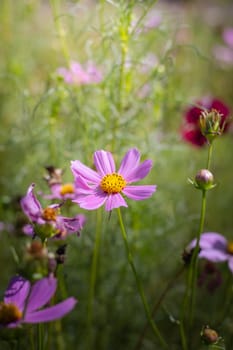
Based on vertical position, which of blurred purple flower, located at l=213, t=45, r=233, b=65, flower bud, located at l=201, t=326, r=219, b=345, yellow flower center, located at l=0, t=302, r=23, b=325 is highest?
blurred purple flower, located at l=213, t=45, r=233, b=65

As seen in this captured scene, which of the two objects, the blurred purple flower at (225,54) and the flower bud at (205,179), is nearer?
the flower bud at (205,179)

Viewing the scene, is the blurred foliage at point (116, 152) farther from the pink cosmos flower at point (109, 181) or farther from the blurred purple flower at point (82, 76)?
the pink cosmos flower at point (109, 181)

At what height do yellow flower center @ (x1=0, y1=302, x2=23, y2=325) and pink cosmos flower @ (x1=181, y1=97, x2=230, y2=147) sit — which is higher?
pink cosmos flower @ (x1=181, y1=97, x2=230, y2=147)

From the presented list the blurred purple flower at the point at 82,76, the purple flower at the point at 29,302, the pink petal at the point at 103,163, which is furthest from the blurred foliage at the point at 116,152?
the purple flower at the point at 29,302

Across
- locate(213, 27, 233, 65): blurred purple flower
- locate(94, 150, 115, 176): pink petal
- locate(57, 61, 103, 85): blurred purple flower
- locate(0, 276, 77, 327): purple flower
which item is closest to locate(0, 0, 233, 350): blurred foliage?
locate(57, 61, 103, 85): blurred purple flower

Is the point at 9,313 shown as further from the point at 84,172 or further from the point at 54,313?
the point at 84,172

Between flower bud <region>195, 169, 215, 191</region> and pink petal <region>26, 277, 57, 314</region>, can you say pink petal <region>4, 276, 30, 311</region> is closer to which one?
pink petal <region>26, 277, 57, 314</region>
